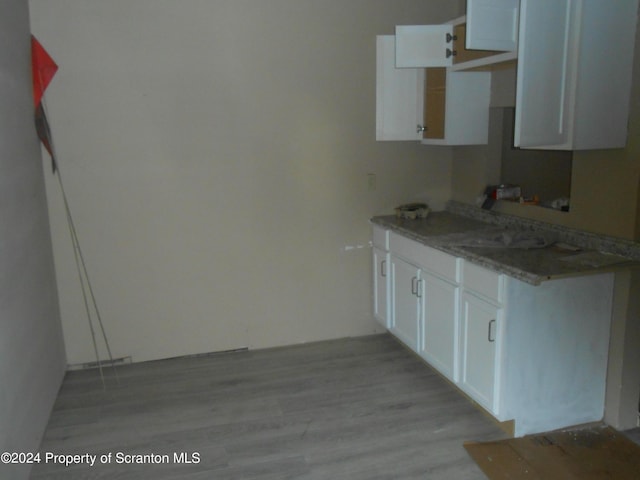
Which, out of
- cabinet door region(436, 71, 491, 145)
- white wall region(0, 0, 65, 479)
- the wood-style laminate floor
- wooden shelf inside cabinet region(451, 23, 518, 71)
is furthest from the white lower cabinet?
white wall region(0, 0, 65, 479)

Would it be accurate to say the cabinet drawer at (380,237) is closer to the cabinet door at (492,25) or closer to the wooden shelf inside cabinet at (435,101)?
the wooden shelf inside cabinet at (435,101)

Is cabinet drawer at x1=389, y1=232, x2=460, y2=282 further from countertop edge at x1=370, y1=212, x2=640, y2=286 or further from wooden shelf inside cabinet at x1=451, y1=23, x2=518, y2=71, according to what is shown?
wooden shelf inside cabinet at x1=451, y1=23, x2=518, y2=71

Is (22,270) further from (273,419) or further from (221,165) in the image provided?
(273,419)

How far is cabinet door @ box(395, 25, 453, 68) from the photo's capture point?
3076 mm

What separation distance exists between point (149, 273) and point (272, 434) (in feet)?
4.56

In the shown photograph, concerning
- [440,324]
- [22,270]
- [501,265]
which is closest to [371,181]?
[440,324]

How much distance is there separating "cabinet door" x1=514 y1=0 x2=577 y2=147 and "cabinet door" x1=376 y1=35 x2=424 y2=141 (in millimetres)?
1193

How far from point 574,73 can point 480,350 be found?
134 centimetres

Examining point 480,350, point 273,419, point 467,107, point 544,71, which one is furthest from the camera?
point 467,107

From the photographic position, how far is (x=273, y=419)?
2.70 metres

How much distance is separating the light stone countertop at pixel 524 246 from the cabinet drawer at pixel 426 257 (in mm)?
45

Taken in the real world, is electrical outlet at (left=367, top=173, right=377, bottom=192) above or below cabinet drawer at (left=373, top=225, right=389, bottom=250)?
above

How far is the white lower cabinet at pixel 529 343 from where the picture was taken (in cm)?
235

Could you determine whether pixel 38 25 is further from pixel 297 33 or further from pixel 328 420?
pixel 328 420
